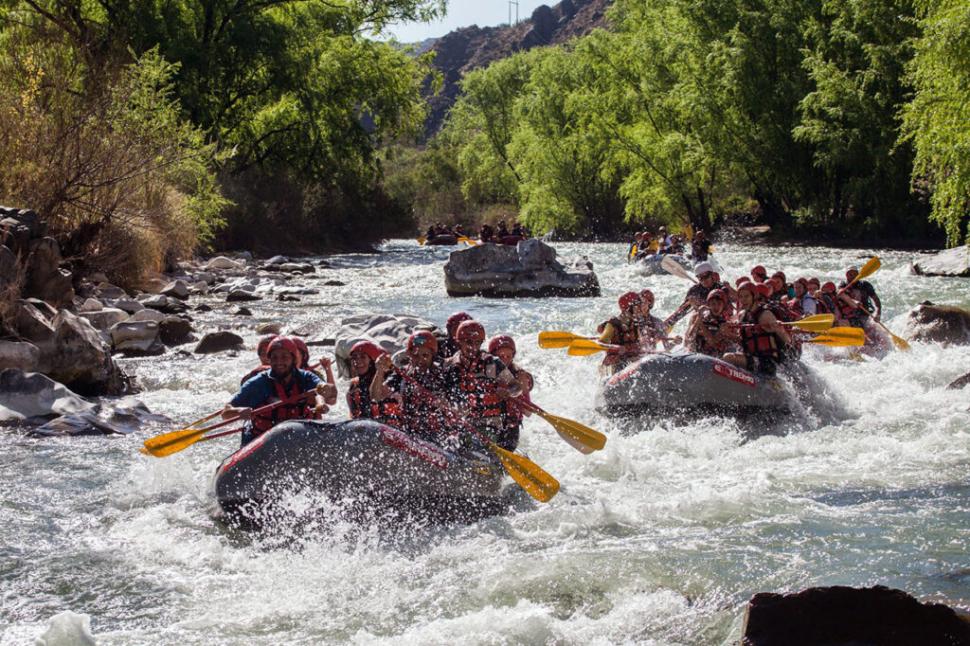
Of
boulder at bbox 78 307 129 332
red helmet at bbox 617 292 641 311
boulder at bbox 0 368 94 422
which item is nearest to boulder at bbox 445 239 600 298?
boulder at bbox 78 307 129 332

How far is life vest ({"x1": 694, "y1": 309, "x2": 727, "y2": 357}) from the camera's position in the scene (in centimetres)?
895

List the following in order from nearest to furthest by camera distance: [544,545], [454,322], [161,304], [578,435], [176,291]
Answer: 1. [544,545]
2. [578,435]
3. [454,322]
4. [161,304]
5. [176,291]

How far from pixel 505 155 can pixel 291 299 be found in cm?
3467

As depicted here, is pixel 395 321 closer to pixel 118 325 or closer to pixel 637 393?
pixel 118 325

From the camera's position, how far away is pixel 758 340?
870 centimetres

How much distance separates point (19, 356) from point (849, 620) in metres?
7.58

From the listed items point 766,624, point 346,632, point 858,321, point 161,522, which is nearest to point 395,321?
point 858,321

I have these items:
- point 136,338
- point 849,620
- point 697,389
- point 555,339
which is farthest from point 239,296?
point 849,620

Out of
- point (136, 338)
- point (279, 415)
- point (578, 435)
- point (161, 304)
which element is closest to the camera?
point (279, 415)

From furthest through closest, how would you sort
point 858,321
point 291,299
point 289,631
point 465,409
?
point 291,299
point 858,321
point 465,409
point 289,631

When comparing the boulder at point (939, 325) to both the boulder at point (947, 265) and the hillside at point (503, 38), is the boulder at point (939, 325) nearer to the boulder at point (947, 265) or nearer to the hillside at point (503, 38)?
the boulder at point (947, 265)

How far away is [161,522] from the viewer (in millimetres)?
6055

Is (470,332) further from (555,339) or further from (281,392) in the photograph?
(555,339)

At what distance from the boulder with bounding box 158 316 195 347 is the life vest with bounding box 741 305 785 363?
275 inches
